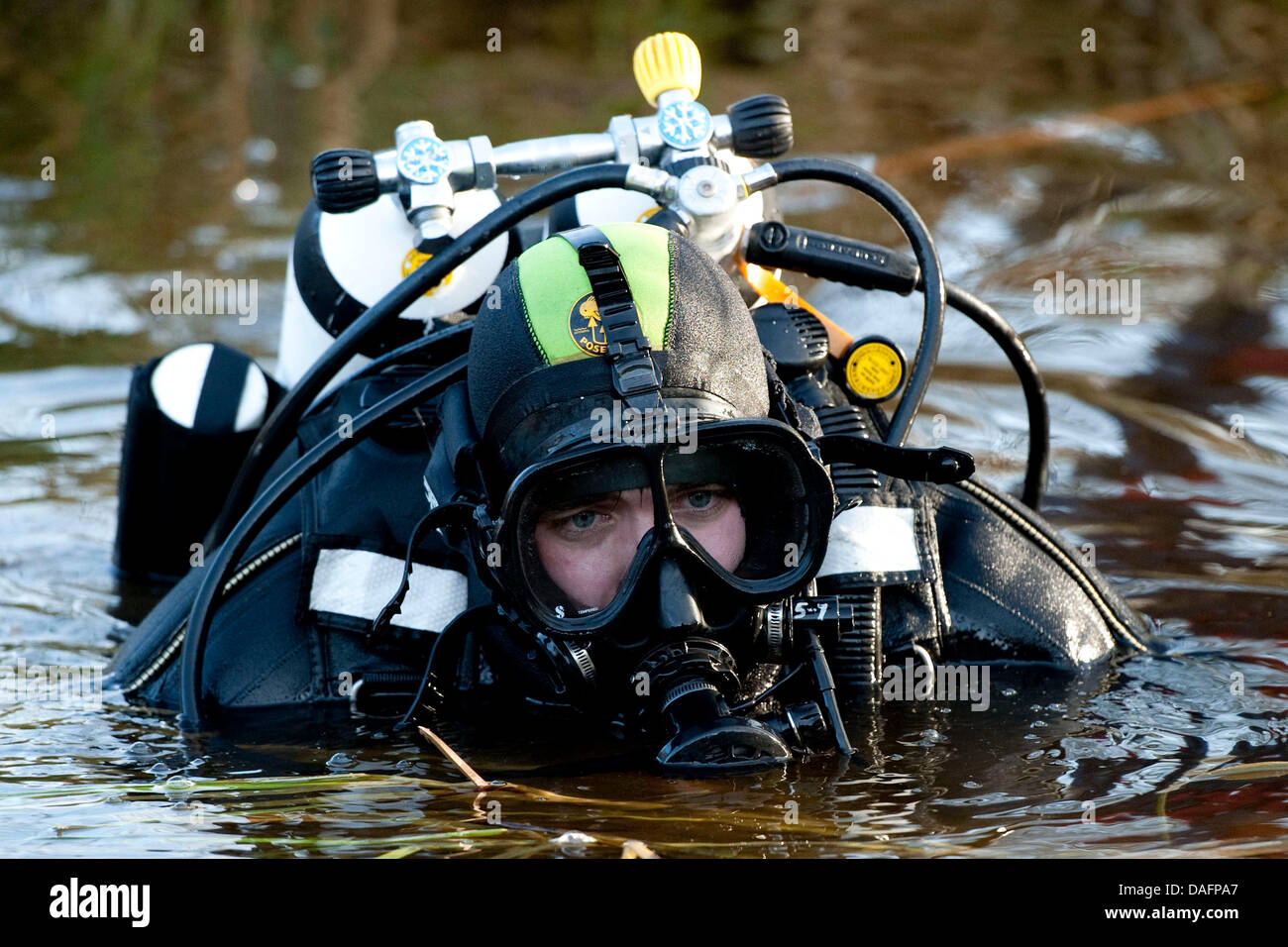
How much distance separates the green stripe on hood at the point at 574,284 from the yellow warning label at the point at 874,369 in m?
0.60

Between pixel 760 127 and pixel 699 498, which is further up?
pixel 760 127

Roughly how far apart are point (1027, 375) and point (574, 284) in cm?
123

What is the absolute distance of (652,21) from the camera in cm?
1180

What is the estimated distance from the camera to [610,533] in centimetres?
245

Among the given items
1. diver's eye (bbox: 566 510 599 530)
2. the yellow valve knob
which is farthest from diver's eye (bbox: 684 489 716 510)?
the yellow valve knob

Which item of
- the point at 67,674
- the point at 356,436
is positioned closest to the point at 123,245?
the point at 67,674

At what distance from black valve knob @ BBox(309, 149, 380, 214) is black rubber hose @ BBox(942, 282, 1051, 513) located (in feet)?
3.51

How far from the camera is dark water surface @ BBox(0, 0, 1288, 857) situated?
7.69 ft

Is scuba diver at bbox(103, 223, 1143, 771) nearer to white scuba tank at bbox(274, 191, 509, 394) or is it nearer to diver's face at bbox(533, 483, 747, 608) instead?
diver's face at bbox(533, 483, 747, 608)

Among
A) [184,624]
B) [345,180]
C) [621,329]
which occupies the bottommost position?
[184,624]

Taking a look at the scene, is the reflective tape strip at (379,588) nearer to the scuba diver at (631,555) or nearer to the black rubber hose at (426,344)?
the scuba diver at (631,555)

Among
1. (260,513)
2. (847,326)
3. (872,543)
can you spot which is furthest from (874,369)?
(847,326)

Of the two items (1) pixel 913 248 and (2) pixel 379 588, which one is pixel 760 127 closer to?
(1) pixel 913 248
